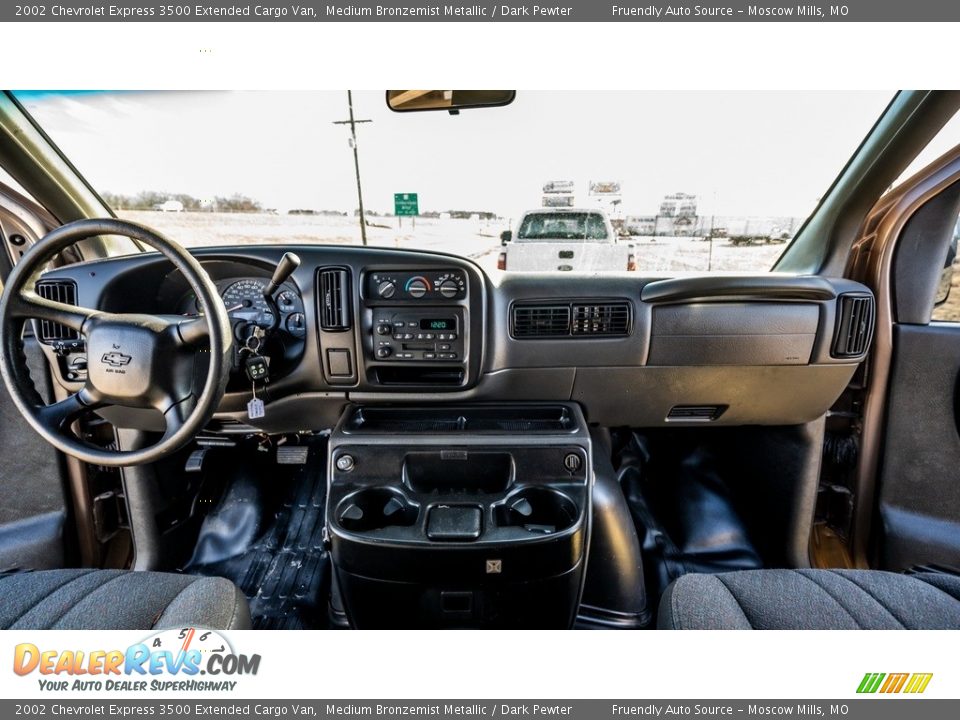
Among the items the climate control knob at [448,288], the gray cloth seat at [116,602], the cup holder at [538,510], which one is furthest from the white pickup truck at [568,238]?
the gray cloth seat at [116,602]

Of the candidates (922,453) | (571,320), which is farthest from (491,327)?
(922,453)

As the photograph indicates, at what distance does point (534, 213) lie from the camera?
14.2 ft

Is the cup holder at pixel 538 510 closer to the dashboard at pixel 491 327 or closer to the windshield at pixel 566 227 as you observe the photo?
the dashboard at pixel 491 327

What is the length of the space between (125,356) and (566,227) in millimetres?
3456

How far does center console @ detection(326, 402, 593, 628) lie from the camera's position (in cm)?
148

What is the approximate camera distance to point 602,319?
1780 mm

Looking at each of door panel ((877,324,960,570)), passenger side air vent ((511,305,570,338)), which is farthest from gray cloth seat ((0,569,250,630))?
door panel ((877,324,960,570))

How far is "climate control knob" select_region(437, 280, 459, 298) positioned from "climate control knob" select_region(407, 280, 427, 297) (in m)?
0.05

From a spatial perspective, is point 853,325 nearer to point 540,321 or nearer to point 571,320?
point 571,320

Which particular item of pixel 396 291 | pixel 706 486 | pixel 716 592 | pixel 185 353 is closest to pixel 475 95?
pixel 396 291

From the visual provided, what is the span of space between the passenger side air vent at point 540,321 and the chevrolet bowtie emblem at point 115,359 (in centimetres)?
115

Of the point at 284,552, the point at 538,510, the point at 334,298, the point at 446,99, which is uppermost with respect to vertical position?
the point at 446,99

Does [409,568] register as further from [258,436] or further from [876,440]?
[876,440]

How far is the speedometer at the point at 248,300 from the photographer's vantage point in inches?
67.5
